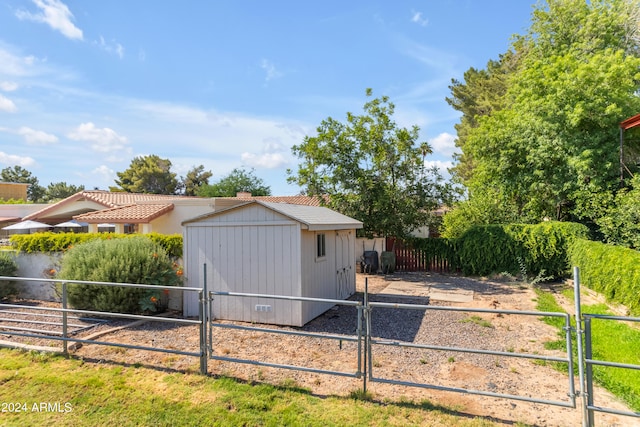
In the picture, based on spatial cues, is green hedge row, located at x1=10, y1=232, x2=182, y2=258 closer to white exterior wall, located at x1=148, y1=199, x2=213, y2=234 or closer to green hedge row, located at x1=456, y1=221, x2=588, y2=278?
white exterior wall, located at x1=148, y1=199, x2=213, y2=234

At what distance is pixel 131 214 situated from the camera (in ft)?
56.7

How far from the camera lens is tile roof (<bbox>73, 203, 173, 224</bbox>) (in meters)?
16.6

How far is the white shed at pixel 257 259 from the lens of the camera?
6.58 metres

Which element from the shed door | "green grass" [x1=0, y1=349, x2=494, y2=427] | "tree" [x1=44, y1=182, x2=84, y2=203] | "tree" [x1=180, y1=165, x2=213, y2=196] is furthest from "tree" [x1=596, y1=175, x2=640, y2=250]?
"tree" [x1=44, y1=182, x2=84, y2=203]

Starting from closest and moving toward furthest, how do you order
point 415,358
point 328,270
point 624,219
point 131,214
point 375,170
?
point 415,358 < point 328,270 < point 624,219 < point 375,170 < point 131,214

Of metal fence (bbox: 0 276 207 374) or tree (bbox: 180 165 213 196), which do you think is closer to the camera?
metal fence (bbox: 0 276 207 374)

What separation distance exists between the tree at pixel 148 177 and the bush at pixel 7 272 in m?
40.3

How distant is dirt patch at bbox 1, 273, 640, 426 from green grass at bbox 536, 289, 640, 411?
0.64 ft

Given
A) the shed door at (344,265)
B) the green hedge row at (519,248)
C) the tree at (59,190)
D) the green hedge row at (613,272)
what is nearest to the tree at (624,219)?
the green hedge row at (519,248)

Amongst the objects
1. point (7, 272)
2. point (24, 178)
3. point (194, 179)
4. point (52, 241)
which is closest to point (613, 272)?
point (52, 241)

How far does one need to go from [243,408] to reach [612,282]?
7.61 meters

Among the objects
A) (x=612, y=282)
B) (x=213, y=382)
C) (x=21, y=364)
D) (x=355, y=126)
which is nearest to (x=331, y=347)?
(x=213, y=382)

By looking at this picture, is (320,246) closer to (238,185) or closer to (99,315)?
(99,315)

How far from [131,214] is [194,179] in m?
33.8
